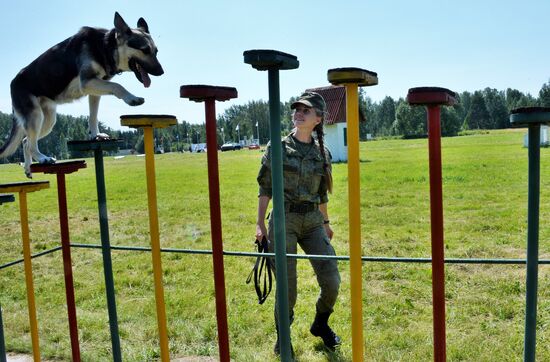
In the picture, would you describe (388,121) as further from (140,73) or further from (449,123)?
(140,73)

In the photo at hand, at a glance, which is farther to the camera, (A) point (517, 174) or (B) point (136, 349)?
(A) point (517, 174)

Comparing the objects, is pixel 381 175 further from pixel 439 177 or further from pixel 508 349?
pixel 439 177

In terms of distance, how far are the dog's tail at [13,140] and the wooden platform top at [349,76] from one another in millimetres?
2423

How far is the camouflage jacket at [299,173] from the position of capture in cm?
343

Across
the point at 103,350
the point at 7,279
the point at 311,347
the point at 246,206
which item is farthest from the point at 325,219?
the point at 246,206

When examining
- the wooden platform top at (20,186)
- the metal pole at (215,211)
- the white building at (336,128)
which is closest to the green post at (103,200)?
the wooden platform top at (20,186)

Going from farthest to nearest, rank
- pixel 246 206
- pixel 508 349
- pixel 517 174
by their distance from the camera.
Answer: pixel 517 174 < pixel 246 206 < pixel 508 349

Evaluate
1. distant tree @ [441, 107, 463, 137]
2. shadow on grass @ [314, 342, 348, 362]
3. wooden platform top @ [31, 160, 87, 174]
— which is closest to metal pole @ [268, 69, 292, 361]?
wooden platform top @ [31, 160, 87, 174]

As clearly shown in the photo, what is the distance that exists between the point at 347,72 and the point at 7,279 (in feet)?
19.8

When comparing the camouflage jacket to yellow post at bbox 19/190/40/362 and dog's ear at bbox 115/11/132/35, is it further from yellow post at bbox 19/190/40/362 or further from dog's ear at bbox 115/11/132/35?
yellow post at bbox 19/190/40/362

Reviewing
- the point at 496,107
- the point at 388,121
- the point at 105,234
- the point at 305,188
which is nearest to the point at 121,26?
the point at 105,234

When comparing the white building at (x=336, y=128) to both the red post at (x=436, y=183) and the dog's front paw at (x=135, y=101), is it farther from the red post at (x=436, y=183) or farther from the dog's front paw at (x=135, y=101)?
the red post at (x=436, y=183)

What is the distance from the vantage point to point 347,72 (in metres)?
1.45

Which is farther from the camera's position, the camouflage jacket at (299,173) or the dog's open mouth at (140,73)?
the camouflage jacket at (299,173)
